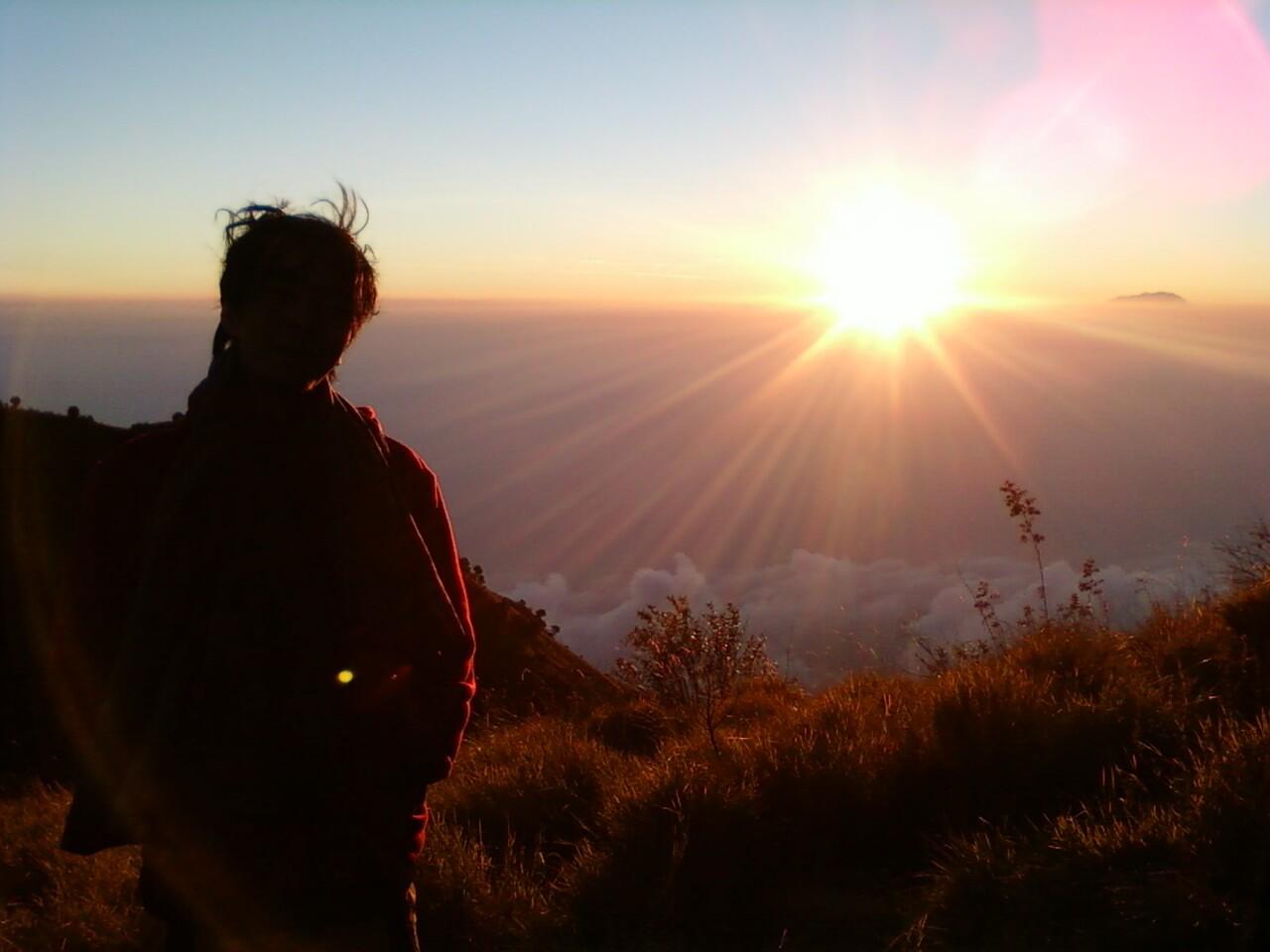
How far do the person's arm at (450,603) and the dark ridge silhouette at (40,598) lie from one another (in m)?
5.09

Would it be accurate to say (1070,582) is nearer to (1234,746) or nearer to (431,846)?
(1234,746)

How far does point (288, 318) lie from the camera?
5.90 feet

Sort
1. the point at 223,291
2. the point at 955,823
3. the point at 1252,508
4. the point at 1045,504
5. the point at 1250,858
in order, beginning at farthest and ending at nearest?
the point at 1045,504 → the point at 1252,508 → the point at 955,823 → the point at 1250,858 → the point at 223,291

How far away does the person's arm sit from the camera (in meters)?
1.88

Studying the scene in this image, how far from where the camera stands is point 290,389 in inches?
72.5

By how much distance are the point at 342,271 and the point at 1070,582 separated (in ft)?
19.6

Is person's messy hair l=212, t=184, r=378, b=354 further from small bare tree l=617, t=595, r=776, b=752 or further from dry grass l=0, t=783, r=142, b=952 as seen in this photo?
small bare tree l=617, t=595, r=776, b=752

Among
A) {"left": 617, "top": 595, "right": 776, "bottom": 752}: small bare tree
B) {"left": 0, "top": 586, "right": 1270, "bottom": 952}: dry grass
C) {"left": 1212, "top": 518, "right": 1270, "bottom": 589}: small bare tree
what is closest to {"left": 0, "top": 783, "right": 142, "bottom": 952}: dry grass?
{"left": 0, "top": 586, "right": 1270, "bottom": 952}: dry grass

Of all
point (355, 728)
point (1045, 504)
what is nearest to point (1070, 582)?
point (355, 728)

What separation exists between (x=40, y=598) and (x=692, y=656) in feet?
21.0

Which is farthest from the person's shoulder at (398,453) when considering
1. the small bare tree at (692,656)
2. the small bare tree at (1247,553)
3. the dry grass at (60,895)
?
the small bare tree at (1247,553)

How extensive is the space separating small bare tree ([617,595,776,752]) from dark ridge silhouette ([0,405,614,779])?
184 centimetres

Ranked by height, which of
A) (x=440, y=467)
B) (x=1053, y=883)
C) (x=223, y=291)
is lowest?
(x=440, y=467)

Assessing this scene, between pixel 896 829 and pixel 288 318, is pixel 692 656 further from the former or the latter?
pixel 288 318
